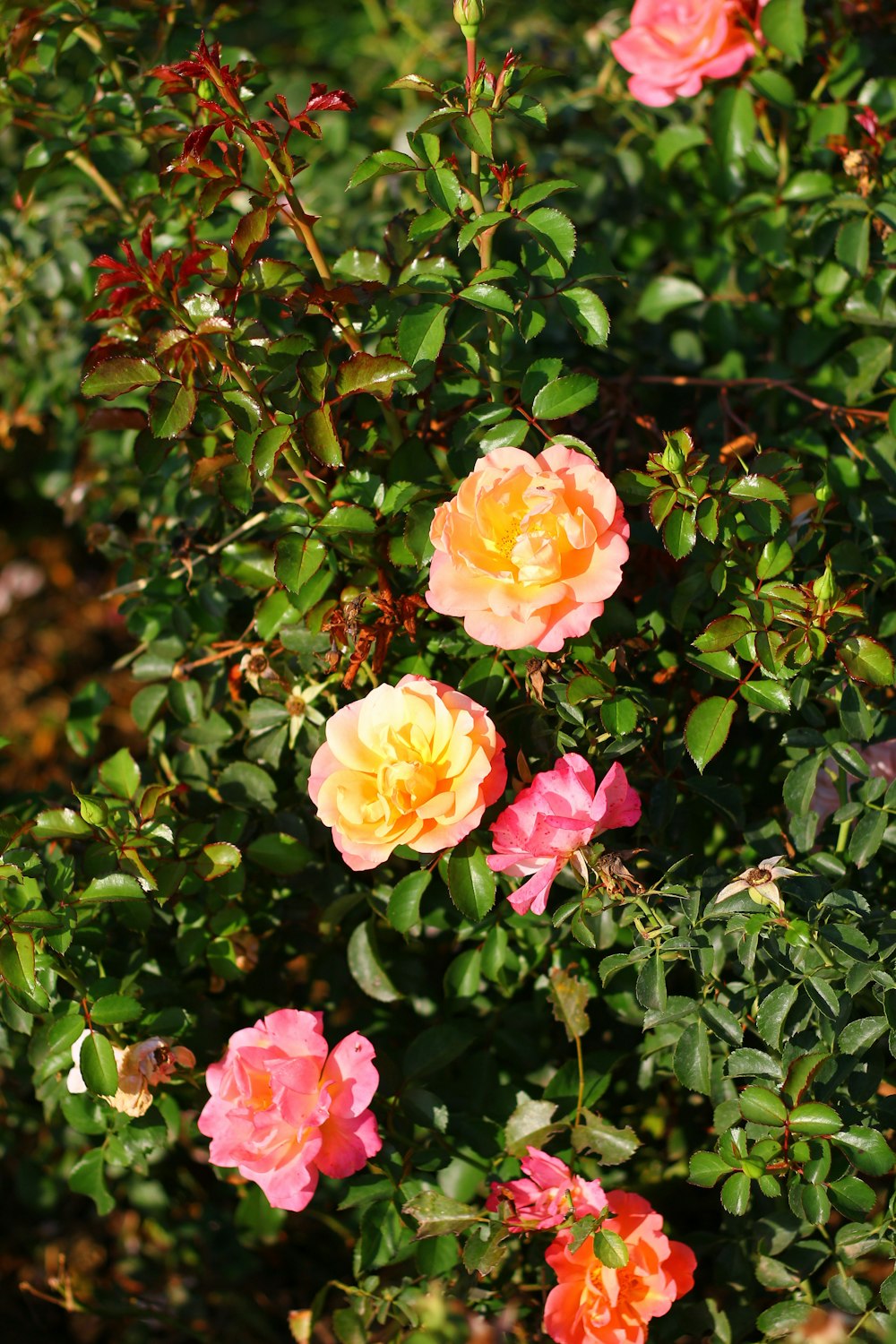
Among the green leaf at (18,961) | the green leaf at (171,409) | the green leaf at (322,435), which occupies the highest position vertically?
the green leaf at (171,409)

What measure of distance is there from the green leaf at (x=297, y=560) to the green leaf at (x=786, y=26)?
1106 mm

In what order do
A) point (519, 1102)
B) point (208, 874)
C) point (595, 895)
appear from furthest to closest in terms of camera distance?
1. point (519, 1102)
2. point (208, 874)
3. point (595, 895)

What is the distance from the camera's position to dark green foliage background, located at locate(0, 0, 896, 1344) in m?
1.26

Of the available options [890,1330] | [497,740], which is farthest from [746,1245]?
[497,740]

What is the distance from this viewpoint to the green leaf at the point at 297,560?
1.32 metres

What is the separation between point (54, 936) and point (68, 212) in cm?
142

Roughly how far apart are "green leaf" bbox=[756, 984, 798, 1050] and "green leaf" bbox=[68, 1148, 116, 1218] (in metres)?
0.88

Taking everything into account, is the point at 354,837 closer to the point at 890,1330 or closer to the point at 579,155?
the point at 890,1330

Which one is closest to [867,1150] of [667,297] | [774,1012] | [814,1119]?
[814,1119]

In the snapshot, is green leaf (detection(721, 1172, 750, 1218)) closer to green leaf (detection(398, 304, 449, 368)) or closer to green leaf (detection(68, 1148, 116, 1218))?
green leaf (detection(68, 1148, 116, 1218))

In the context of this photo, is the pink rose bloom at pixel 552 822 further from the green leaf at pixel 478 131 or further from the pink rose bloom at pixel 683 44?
the pink rose bloom at pixel 683 44

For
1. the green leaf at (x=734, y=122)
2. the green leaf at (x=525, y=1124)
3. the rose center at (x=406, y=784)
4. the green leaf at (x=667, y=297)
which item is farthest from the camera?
the green leaf at (x=667, y=297)

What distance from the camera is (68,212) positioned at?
2.06m

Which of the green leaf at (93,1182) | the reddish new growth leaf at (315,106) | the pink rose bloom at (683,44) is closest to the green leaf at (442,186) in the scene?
the reddish new growth leaf at (315,106)
